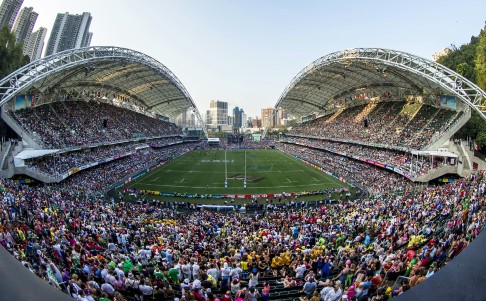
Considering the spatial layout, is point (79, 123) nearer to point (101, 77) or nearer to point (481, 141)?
point (101, 77)

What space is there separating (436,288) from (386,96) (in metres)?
58.9

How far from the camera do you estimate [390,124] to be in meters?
47.9

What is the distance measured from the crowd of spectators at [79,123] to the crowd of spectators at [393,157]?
43.0 meters

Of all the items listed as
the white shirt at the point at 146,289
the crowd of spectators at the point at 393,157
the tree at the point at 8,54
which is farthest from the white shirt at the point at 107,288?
the tree at the point at 8,54

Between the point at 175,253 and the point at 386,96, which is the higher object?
the point at 386,96

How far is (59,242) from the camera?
37.7 feet

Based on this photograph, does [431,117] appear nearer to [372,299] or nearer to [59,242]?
[372,299]

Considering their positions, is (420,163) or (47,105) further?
(47,105)

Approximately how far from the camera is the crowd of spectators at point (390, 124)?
120 feet

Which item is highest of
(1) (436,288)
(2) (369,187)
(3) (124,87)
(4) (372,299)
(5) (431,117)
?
(3) (124,87)

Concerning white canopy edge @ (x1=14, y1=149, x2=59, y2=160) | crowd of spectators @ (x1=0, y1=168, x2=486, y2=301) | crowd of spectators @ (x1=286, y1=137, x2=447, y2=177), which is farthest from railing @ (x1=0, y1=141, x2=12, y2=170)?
crowd of spectators @ (x1=286, y1=137, x2=447, y2=177)

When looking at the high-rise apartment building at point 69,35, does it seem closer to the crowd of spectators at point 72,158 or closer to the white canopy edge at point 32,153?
the white canopy edge at point 32,153

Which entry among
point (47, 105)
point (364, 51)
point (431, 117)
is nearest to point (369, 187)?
point (431, 117)

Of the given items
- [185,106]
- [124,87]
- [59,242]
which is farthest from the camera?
[185,106]
